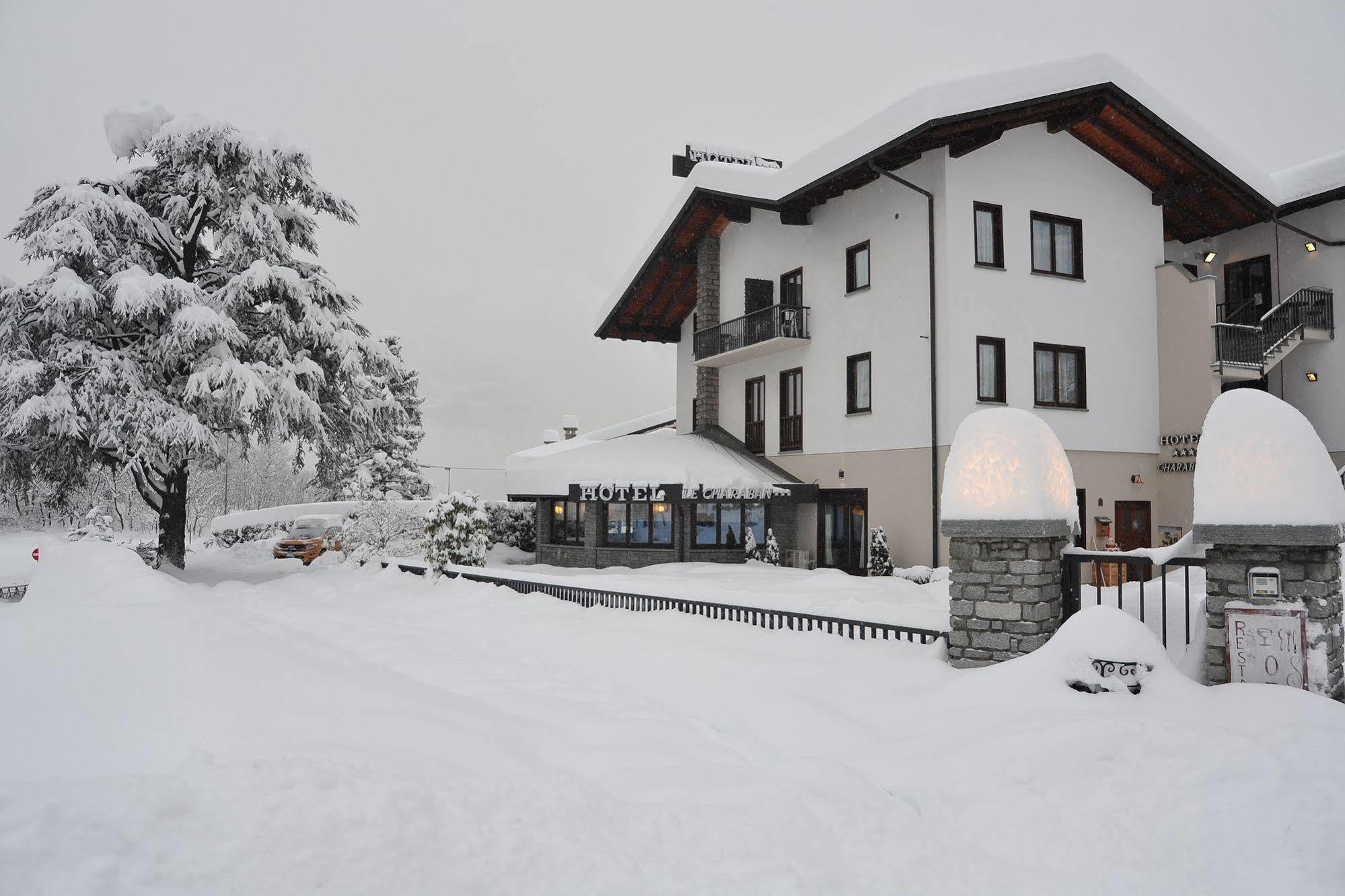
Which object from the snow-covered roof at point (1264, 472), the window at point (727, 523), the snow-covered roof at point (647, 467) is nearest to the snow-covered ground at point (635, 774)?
the snow-covered roof at point (1264, 472)

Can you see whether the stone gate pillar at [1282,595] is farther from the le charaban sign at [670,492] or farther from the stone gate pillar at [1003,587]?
the le charaban sign at [670,492]

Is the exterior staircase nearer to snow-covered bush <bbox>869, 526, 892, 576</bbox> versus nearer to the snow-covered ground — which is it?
snow-covered bush <bbox>869, 526, 892, 576</bbox>

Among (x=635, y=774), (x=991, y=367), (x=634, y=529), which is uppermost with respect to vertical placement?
(x=991, y=367)

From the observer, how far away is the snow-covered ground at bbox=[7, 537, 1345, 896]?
12.6ft

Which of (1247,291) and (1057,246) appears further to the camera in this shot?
(1247,291)

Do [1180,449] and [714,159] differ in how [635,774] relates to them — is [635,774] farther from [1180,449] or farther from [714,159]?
[714,159]

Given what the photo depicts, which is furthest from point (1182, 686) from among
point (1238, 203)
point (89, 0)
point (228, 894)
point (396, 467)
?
point (396, 467)

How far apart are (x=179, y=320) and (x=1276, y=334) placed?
26.1 m

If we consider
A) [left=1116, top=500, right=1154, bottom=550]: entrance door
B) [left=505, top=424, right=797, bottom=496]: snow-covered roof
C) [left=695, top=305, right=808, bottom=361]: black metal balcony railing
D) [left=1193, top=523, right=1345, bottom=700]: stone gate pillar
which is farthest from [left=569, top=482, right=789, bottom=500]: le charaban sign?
[left=1193, top=523, right=1345, bottom=700]: stone gate pillar

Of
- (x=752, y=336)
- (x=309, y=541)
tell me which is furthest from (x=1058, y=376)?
(x=309, y=541)

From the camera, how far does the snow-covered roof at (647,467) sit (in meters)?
22.5

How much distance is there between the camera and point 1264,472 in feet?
23.2

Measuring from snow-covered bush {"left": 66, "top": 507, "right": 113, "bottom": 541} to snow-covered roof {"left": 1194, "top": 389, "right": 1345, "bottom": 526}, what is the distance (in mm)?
26448

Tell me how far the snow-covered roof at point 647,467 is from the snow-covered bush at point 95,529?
1246 centimetres
